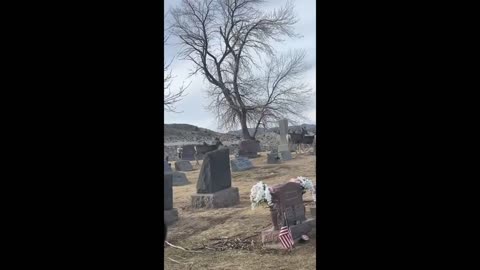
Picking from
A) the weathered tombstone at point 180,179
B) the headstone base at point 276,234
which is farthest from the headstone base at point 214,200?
the headstone base at point 276,234

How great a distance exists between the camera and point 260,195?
3.48 meters

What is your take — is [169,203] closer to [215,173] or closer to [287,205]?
[215,173]

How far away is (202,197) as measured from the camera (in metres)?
3.80

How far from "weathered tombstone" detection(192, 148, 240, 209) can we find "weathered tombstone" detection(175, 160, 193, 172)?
0.38 ft

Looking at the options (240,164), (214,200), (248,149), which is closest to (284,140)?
(248,149)

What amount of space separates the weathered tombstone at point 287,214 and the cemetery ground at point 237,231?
67 mm

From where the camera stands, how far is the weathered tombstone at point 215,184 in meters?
3.79

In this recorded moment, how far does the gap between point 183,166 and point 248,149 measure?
593mm

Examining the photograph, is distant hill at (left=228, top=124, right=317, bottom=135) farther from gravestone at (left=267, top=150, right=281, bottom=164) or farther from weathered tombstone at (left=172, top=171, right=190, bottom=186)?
weathered tombstone at (left=172, top=171, right=190, bottom=186)

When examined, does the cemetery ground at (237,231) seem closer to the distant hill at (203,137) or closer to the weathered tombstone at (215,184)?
the weathered tombstone at (215,184)

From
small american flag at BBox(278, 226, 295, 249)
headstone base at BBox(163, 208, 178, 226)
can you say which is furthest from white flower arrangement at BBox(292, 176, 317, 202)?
headstone base at BBox(163, 208, 178, 226)
